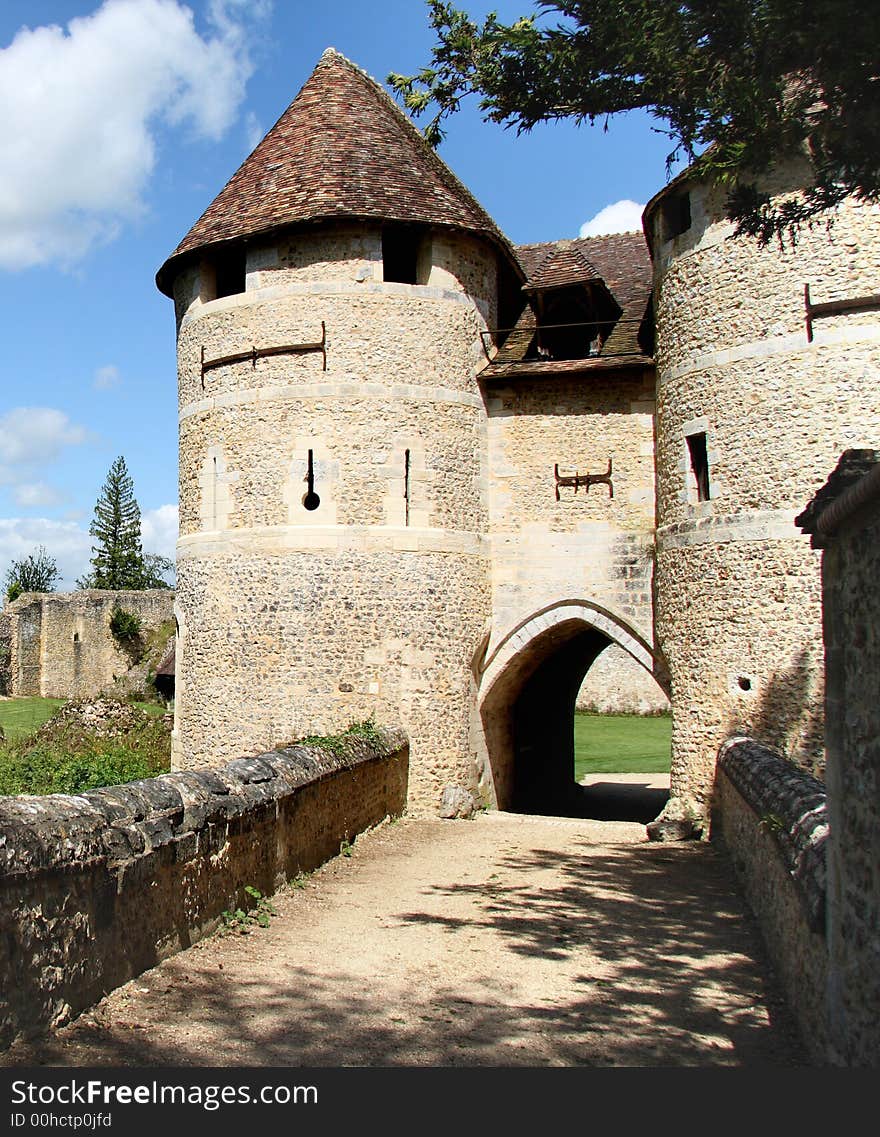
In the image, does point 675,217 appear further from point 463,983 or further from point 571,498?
point 463,983

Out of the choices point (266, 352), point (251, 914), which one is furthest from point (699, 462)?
point (251, 914)

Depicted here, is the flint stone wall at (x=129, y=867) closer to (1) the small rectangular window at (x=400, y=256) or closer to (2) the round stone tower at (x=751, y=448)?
(2) the round stone tower at (x=751, y=448)

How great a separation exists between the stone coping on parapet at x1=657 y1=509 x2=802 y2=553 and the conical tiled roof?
5.01m

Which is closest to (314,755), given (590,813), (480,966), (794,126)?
(480,966)

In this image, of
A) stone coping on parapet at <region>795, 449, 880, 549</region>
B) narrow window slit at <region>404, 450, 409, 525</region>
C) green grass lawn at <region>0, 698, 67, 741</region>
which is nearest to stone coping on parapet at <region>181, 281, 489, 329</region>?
narrow window slit at <region>404, 450, 409, 525</region>

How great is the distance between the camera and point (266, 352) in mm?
13289

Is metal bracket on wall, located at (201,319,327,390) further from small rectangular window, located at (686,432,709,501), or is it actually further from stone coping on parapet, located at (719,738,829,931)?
stone coping on parapet, located at (719,738,829,931)

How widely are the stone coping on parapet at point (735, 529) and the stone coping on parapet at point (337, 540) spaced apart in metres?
2.92

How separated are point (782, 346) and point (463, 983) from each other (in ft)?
26.2

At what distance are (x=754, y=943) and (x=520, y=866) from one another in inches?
129

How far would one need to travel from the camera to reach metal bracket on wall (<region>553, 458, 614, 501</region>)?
44.4ft

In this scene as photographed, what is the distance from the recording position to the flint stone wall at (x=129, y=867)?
14.8 ft

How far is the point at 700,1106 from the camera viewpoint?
12.5 ft

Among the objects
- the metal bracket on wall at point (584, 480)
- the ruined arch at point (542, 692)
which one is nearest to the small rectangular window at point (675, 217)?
the metal bracket on wall at point (584, 480)
